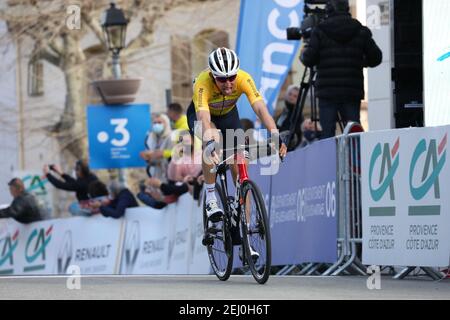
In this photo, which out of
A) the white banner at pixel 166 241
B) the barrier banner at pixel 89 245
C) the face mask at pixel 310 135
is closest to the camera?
the face mask at pixel 310 135

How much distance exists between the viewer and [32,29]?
38.3m

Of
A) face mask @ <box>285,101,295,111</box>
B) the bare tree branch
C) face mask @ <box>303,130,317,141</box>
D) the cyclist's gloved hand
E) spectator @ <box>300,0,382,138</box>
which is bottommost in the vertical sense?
the cyclist's gloved hand

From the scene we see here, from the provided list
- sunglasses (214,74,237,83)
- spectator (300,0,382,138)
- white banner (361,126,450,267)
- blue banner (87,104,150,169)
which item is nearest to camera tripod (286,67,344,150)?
spectator (300,0,382,138)

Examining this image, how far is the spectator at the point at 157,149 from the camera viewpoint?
21.4m

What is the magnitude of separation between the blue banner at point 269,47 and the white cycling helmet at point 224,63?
6.45 m

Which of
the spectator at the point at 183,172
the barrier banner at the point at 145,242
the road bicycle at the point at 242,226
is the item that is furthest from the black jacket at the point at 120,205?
the road bicycle at the point at 242,226

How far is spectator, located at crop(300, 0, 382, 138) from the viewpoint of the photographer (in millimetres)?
15758

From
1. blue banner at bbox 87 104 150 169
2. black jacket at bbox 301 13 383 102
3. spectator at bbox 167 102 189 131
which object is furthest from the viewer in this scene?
blue banner at bbox 87 104 150 169

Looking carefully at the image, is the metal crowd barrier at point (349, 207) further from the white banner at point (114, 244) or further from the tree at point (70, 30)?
the tree at point (70, 30)

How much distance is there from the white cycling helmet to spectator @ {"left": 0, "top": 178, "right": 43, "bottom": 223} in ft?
43.0

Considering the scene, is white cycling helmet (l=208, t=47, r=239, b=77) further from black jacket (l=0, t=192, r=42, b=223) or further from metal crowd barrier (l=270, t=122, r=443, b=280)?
black jacket (l=0, t=192, r=42, b=223)

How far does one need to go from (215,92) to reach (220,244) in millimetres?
1415

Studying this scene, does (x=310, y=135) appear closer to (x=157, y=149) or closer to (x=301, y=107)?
(x=301, y=107)

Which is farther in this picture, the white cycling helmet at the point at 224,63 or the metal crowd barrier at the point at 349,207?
the metal crowd barrier at the point at 349,207
